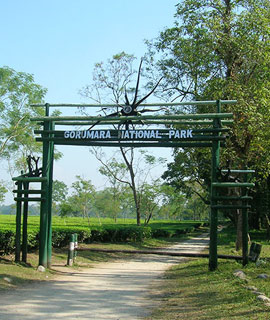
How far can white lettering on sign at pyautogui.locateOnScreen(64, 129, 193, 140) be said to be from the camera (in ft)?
32.3

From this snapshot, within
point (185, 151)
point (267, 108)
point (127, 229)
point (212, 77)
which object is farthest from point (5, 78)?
point (267, 108)

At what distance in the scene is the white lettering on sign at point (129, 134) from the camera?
32.3 feet

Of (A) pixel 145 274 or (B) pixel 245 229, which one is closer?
(B) pixel 245 229

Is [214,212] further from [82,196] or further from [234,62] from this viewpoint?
[82,196]

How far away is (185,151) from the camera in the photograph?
18922 mm

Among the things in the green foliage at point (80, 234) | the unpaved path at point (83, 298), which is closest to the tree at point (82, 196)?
the green foliage at point (80, 234)

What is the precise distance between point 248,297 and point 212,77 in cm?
1089

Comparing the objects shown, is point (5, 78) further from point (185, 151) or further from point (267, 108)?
point (267, 108)

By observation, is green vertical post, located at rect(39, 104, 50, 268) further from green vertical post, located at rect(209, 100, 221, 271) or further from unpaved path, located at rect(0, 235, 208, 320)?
green vertical post, located at rect(209, 100, 221, 271)

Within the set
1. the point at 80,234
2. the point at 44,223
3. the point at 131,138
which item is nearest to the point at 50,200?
the point at 44,223

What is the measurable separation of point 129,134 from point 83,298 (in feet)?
12.9

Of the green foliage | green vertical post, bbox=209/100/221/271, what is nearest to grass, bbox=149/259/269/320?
green vertical post, bbox=209/100/221/271

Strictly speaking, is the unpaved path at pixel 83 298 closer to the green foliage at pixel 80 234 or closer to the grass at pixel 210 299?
the grass at pixel 210 299

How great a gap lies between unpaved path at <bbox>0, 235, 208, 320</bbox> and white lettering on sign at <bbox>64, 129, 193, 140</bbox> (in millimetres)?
3245
